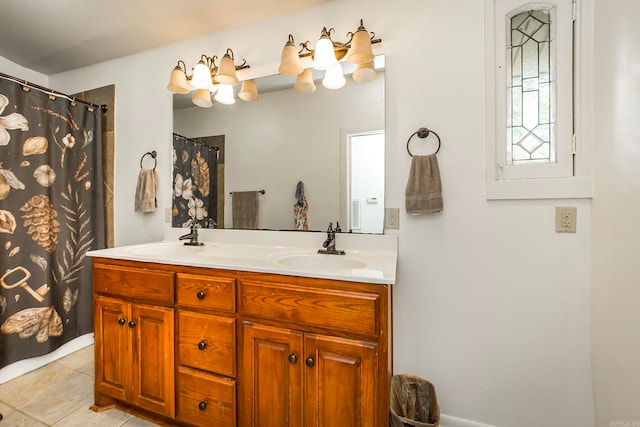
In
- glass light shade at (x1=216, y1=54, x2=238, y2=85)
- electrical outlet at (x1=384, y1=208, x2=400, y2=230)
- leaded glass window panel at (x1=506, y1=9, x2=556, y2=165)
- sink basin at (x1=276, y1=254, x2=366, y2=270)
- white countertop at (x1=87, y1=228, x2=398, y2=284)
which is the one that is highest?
glass light shade at (x1=216, y1=54, x2=238, y2=85)

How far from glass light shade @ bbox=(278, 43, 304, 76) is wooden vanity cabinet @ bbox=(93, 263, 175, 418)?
4.15 feet

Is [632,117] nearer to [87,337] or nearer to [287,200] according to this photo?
[287,200]

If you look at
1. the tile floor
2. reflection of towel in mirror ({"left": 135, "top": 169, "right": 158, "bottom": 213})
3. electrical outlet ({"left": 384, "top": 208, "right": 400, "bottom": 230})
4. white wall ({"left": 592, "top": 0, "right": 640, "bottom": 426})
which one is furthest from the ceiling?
the tile floor

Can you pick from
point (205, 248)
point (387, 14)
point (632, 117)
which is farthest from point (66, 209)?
point (632, 117)

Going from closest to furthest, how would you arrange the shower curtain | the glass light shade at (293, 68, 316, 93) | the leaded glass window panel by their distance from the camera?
1. the leaded glass window panel
2. the glass light shade at (293, 68, 316, 93)
3. the shower curtain

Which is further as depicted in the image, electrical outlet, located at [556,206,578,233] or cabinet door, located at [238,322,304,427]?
electrical outlet, located at [556,206,578,233]

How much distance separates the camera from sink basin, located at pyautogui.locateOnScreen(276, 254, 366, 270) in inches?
55.3

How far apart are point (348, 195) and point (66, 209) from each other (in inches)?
83.9

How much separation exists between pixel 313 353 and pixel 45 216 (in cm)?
216

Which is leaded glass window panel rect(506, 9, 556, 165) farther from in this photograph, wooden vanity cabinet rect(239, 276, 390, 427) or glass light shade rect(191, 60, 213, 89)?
glass light shade rect(191, 60, 213, 89)

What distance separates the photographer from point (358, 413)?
1.00 m

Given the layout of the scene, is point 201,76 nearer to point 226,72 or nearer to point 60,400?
point 226,72

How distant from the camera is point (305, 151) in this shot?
1676mm

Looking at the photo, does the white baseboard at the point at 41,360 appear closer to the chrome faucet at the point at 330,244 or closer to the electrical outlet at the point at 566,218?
the chrome faucet at the point at 330,244
